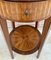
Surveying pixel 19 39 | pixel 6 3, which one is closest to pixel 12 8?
pixel 6 3

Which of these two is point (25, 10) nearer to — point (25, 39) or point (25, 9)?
point (25, 9)

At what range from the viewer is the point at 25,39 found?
39.9 inches

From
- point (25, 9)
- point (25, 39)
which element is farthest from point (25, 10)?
point (25, 39)

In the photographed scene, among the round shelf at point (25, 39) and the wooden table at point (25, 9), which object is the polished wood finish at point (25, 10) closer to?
the wooden table at point (25, 9)

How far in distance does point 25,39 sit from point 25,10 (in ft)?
1.80

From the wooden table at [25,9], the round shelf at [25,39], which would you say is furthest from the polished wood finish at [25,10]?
the round shelf at [25,39]

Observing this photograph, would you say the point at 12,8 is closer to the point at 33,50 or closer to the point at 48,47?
the point at 33,50

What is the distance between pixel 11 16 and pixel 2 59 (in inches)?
22.3

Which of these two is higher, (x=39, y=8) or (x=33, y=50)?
(x=39, y=8)

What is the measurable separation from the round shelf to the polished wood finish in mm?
483

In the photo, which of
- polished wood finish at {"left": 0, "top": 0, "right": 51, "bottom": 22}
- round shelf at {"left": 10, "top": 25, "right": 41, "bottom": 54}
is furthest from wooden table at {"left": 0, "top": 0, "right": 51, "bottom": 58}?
round shelf at {"left": 10, "top": 25, "right": 41, "bottom": 54}

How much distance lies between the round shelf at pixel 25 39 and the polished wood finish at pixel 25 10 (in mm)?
483

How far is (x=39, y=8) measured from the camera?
485 mm

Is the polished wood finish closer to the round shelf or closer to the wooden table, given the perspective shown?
the wooden table
